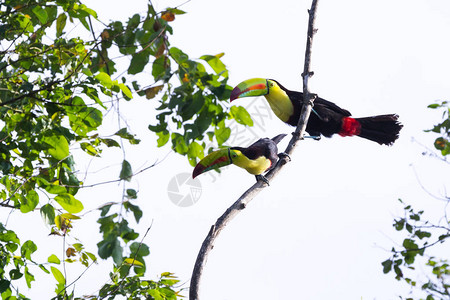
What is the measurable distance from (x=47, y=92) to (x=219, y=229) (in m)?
1.65

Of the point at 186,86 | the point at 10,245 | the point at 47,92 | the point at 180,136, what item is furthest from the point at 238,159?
the point at 10,245

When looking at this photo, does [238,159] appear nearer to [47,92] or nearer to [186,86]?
[186,86]

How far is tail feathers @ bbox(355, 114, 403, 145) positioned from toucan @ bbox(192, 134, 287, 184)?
4.97 feet

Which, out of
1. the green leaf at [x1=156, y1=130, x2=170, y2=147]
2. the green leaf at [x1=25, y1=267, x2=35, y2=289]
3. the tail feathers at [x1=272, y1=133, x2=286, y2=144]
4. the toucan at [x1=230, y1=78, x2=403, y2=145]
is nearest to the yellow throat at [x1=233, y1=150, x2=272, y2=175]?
the green leaf at [x1=156, y1=130, x2=170, y2=147]

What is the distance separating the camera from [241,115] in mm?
3701

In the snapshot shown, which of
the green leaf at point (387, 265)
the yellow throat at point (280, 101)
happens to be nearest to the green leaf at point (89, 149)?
the yellow throat at point (280, 101)

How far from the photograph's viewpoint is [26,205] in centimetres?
323

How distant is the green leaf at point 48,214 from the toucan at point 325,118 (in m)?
2.32

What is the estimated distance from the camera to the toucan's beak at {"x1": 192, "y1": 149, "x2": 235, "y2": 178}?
366cm

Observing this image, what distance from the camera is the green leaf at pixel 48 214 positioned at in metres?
3.15

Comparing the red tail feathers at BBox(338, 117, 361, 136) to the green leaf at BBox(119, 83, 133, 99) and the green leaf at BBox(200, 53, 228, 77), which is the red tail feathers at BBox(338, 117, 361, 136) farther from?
the green leaf at BBox(119, 83, 133, 99)

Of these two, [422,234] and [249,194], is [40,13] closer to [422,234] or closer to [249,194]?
[249,194]

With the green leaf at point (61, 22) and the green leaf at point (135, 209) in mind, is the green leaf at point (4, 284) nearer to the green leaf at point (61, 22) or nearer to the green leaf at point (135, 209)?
the green leaf at point (135, 209)

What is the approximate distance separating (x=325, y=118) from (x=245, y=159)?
1.43 metres
